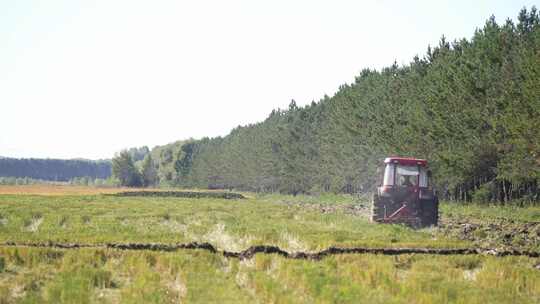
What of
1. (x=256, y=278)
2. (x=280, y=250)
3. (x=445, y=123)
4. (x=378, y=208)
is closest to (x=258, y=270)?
(x=256, y=278)

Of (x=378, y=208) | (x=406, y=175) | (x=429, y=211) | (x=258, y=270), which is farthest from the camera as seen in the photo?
(x=406, y=175)

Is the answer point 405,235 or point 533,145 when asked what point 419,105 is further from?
point 405,235

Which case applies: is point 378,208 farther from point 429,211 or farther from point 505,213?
point 505,213

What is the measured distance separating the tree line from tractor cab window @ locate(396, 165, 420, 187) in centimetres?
858

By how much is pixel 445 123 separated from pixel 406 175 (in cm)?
1589

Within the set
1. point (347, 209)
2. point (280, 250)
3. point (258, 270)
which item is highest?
point (347, 209)

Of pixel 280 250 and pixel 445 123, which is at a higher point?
pixel 445 123

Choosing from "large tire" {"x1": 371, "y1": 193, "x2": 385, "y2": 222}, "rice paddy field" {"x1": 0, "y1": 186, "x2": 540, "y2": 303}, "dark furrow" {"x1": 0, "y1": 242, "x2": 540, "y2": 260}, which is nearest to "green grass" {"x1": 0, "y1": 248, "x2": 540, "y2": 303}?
"rice paddy field" {"x1": 0, "y1": 186, "x2": 540, "y2": 303}

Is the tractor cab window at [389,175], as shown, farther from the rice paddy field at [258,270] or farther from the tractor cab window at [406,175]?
the rice paddy field at [258,270]

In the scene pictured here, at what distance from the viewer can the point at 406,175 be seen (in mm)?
23484

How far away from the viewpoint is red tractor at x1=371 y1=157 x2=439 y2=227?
74.0 ft

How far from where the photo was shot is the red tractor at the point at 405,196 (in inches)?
888

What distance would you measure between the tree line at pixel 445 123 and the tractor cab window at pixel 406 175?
8581 mm

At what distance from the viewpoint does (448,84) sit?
125 ft
